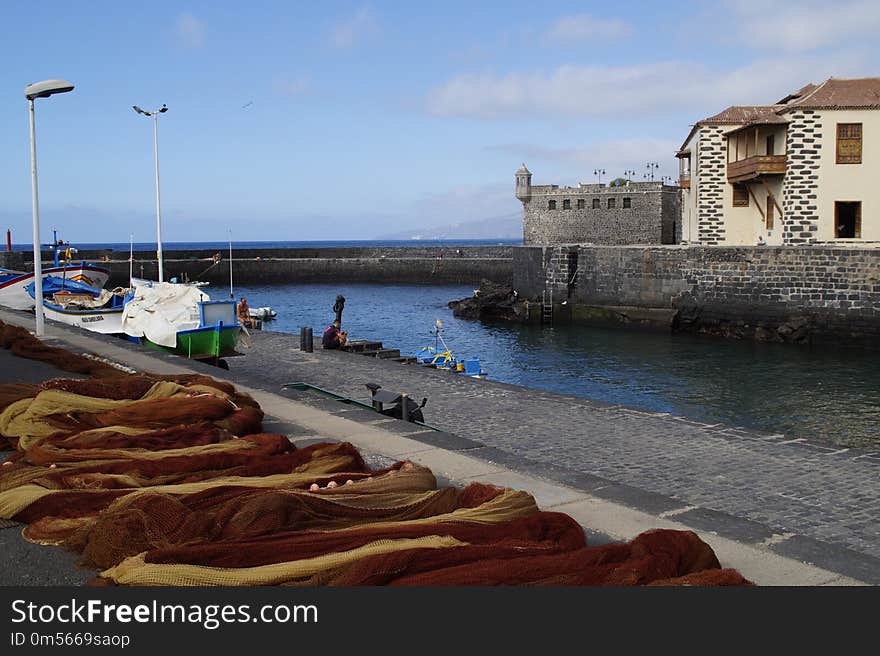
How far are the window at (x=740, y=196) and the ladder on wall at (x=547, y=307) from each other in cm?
805

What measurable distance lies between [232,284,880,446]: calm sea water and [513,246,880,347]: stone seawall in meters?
0.93

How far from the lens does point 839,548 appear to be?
432 cm

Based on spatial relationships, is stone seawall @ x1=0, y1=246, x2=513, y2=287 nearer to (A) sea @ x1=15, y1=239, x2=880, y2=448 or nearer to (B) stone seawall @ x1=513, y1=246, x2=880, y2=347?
(A) sea @ x1=15, y1=239, x2=880, y2=448

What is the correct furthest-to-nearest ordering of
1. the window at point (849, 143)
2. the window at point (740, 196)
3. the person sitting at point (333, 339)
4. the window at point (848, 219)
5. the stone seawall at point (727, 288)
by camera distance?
the window at point (740, 196)
the window at point (848, 219)
the window at point (849, 143)
the stone seawall at point (727, 288)
the person sitting at point (333, 339)

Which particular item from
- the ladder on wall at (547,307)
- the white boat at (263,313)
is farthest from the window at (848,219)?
the white boat at (263,313)

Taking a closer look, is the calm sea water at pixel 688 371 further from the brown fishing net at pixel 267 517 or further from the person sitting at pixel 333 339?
the brown fishing net at pixel 267 517

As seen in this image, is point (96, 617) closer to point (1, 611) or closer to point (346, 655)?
point (1, 611)

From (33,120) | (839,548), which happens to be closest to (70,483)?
(839,548)

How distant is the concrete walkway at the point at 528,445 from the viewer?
4328 mm

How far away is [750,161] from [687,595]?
29800 mm

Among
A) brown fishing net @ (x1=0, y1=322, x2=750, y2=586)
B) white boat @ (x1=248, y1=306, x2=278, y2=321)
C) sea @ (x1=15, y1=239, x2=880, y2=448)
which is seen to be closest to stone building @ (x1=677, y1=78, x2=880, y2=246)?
sea @ (x1=15, y1=239, x2=880, y2=448)

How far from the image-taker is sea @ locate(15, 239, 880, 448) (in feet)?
55.3

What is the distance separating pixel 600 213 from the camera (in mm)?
53969

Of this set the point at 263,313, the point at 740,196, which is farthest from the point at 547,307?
the point at 263,313
